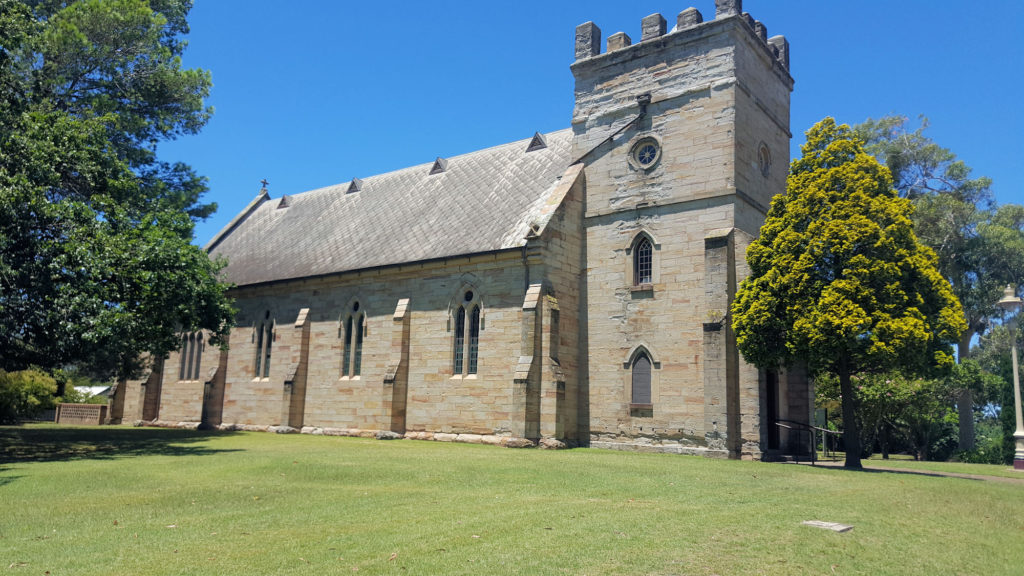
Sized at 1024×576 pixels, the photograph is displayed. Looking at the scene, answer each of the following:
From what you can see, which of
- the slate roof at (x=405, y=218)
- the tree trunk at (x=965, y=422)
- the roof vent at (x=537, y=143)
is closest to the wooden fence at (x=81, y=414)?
the slate roof at (x=405, y=218)

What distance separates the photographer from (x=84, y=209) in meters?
18.9

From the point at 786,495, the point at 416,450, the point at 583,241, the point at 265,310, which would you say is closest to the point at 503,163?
the point at 583,241

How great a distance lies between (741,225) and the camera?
22.6 m

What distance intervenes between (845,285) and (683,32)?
10754 millimetres

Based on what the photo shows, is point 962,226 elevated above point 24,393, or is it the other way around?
point 962,226

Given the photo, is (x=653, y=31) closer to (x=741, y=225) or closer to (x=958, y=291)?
(x=741, y=225)

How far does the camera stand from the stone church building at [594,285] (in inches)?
872

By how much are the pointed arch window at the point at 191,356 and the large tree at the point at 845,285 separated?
27.5m

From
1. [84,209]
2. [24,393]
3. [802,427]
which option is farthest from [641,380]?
[24,393]

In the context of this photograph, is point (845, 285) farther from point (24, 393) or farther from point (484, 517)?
point (24, 393)

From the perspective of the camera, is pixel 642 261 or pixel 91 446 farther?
pixel 642 261

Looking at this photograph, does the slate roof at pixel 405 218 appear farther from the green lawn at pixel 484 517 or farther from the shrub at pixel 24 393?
the green lawn at pixel 484 517

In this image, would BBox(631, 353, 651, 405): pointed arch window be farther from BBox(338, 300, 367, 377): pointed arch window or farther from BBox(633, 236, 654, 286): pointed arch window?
BBox(338, 300, 367, 377): pointed arch window

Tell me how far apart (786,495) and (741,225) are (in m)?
11.7
